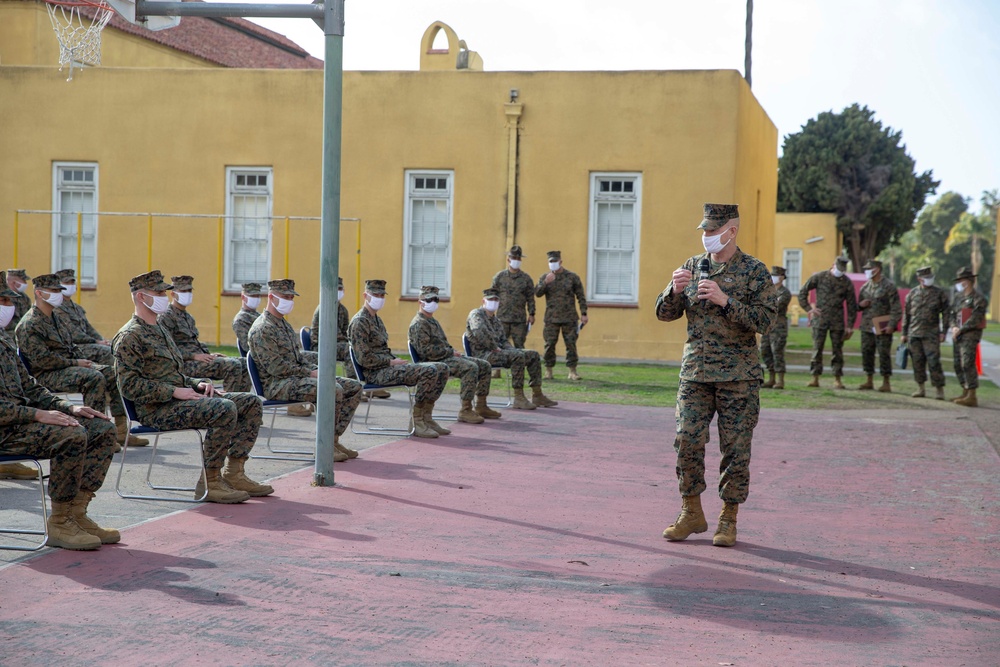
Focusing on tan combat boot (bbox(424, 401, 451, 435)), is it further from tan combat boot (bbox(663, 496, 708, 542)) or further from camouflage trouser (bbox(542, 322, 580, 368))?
camouflage trouser (bbox(542, 322, 580, 368))

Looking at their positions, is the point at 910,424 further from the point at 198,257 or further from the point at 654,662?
the point at 198,257

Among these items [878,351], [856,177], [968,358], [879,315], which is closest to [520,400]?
[968,358]

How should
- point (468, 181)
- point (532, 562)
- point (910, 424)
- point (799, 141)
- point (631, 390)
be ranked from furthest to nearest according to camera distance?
1. point (799, 141)
2. point (468, 181)
3. point (631, 390)
4. point (910, 424)
5. point (532, 562)

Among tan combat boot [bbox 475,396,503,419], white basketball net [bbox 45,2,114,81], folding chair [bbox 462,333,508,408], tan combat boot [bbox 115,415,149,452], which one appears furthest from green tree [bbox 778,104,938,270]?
tan combat boot [bbox 115,415,149,452]

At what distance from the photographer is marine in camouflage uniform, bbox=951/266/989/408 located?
17547mm

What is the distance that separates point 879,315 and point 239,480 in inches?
530

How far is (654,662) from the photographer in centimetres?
523

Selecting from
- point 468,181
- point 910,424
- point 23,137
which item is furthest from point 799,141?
point 910,424

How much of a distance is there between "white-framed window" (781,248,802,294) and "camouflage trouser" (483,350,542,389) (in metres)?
41.4

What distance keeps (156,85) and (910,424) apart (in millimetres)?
17309

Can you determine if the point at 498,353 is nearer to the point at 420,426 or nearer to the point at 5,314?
the point at 420,426

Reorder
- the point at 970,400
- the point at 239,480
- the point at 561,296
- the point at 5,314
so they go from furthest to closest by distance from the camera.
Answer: the point at 561,296 < the point at 970,400 < the point at 5,314 < the point at 239,480

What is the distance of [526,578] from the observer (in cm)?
665

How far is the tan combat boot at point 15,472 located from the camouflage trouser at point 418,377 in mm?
3821
